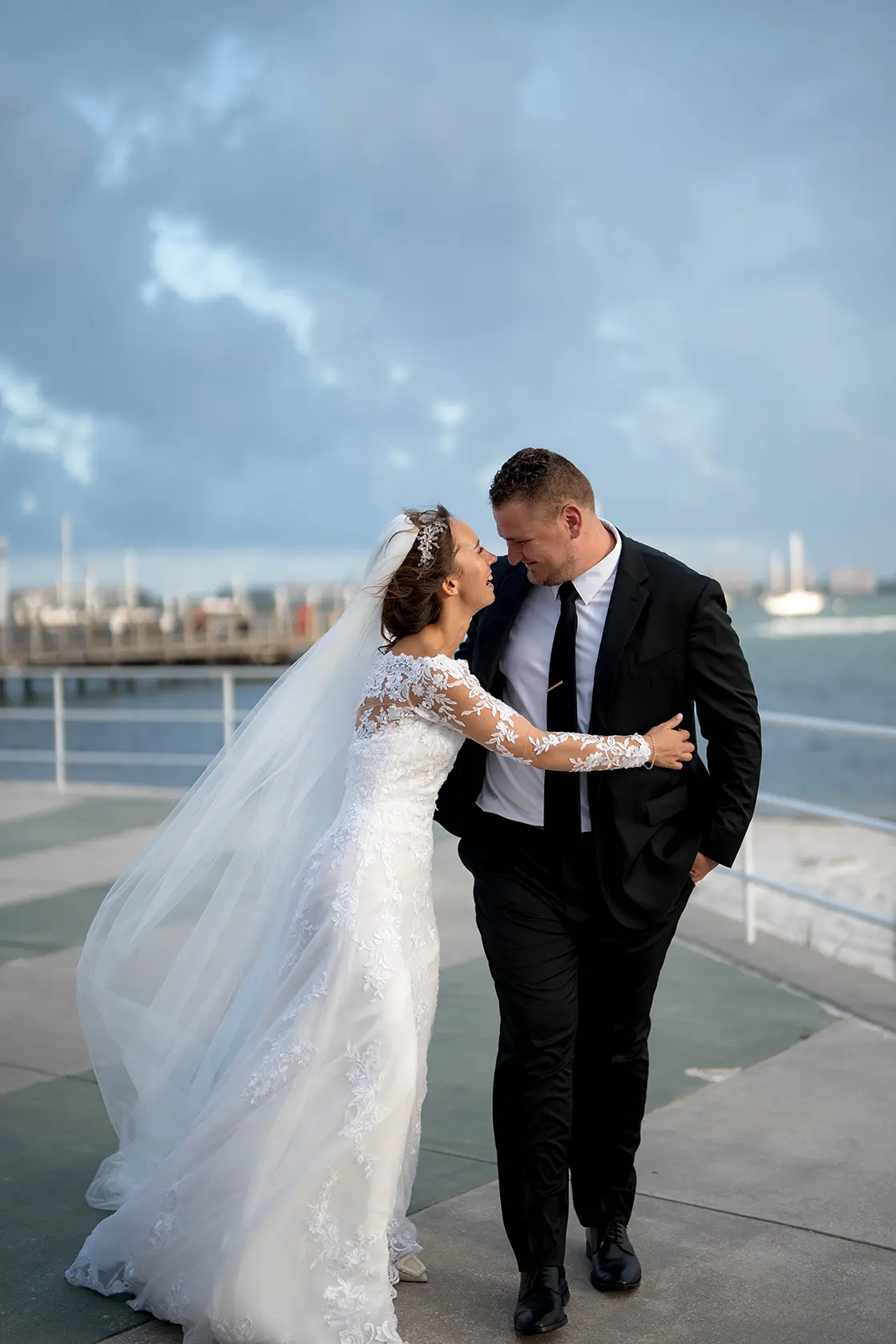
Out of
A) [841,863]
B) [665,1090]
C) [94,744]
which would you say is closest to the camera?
[665,1090]

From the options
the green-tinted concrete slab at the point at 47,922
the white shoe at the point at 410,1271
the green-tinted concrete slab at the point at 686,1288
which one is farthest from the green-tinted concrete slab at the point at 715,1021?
the green-tinted concrete slab at the point at 47,922

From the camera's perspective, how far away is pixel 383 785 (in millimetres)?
3012

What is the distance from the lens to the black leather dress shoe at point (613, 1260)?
9.90ft

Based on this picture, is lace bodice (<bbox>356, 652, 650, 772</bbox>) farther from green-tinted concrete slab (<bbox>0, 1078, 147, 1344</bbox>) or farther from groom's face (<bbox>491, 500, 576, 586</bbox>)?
green-tinted concrete slab (<bbox>0, 1078, 147, 1344</bbox>)

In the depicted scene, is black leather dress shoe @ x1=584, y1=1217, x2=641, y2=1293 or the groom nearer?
the groom

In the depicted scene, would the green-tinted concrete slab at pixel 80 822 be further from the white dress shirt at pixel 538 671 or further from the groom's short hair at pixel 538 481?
the groom's short hair at pixel 538 481

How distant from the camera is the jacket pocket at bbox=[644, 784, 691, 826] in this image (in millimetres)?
3008

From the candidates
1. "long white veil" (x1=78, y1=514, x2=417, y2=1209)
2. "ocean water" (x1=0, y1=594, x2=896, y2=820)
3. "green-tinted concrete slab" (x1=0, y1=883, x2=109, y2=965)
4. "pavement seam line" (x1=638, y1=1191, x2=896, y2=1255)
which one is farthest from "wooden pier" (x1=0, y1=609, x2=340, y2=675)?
"pavement seam line" (x1=638, y1=1191, x2=896, y2=1255)

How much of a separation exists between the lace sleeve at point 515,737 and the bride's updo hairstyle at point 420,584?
0.48ft

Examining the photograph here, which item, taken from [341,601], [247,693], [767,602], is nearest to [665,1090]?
[247,693]

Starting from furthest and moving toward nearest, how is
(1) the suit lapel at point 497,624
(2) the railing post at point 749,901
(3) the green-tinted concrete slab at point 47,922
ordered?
(3) the green-tinted concrete slab at point 47,922 < (2) the railing post at point 749,901 < (1) the suit lapel at point 497,624

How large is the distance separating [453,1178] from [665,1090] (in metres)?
0.93

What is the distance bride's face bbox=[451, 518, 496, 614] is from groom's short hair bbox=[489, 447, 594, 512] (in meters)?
0.13

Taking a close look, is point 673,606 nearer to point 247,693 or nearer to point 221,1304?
point 221,1304
